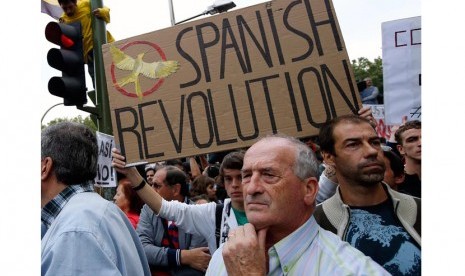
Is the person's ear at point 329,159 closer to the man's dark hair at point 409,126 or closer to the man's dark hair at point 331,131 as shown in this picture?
the man's dark hair at point 331,131

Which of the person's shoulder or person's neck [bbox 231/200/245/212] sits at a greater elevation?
person's neck [bbox 231/200/245/212]

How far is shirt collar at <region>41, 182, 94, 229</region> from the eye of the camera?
102 inches

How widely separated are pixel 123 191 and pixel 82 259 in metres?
2.65

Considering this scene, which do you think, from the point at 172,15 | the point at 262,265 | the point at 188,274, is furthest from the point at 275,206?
the point at 172,15

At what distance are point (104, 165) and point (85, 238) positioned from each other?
1363 mm

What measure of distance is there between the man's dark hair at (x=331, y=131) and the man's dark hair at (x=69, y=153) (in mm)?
1164

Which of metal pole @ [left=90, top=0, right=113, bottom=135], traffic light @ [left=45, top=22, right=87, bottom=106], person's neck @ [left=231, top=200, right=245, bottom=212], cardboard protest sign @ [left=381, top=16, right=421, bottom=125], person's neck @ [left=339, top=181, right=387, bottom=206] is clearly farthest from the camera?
metal pole @ [left=90, top=0, right=113, bottom=135]

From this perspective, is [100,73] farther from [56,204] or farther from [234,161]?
[56,204]

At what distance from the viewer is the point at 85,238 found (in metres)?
2.32

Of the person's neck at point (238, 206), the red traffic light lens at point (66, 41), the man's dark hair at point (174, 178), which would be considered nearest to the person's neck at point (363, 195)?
the person's neck at point (238, 206)

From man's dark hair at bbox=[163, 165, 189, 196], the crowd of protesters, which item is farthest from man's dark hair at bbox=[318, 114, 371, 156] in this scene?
man's dark hair at bbox=[163, 165, 189, 196]

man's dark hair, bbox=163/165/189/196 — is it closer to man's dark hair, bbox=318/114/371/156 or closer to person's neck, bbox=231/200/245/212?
person's neck, bbox=231/200/245/212

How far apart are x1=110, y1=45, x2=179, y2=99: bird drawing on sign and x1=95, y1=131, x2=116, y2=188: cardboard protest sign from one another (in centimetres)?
37

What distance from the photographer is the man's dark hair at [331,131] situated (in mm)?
2967
